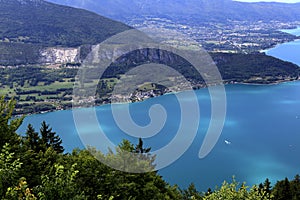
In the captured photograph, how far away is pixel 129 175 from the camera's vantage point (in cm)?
1058

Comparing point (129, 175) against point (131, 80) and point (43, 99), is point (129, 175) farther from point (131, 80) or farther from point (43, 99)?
point (131, 80)

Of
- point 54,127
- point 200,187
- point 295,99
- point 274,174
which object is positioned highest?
point 295,99

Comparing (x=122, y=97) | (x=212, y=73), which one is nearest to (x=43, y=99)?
(x=122, y=97)

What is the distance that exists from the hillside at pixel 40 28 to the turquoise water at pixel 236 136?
130ft

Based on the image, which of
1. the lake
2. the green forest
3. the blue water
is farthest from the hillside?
the green forest

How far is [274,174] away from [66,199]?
24728 millimetres

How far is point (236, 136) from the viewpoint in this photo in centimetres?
3747

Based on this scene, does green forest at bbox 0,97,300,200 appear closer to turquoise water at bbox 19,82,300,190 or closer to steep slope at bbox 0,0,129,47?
turquoise water at bbox 19,82,300,190

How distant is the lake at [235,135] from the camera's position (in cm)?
2766

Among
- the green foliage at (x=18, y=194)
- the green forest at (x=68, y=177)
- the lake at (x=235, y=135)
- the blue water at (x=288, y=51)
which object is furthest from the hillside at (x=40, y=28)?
the green foliage at (x=18, y=194)

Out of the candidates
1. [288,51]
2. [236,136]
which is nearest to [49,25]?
[288,51]

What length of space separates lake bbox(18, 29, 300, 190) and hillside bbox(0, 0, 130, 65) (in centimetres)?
3925

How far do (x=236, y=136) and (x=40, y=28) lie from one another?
270ft

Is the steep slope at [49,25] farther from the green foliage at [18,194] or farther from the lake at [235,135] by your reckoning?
the green foliage at [18,194]
